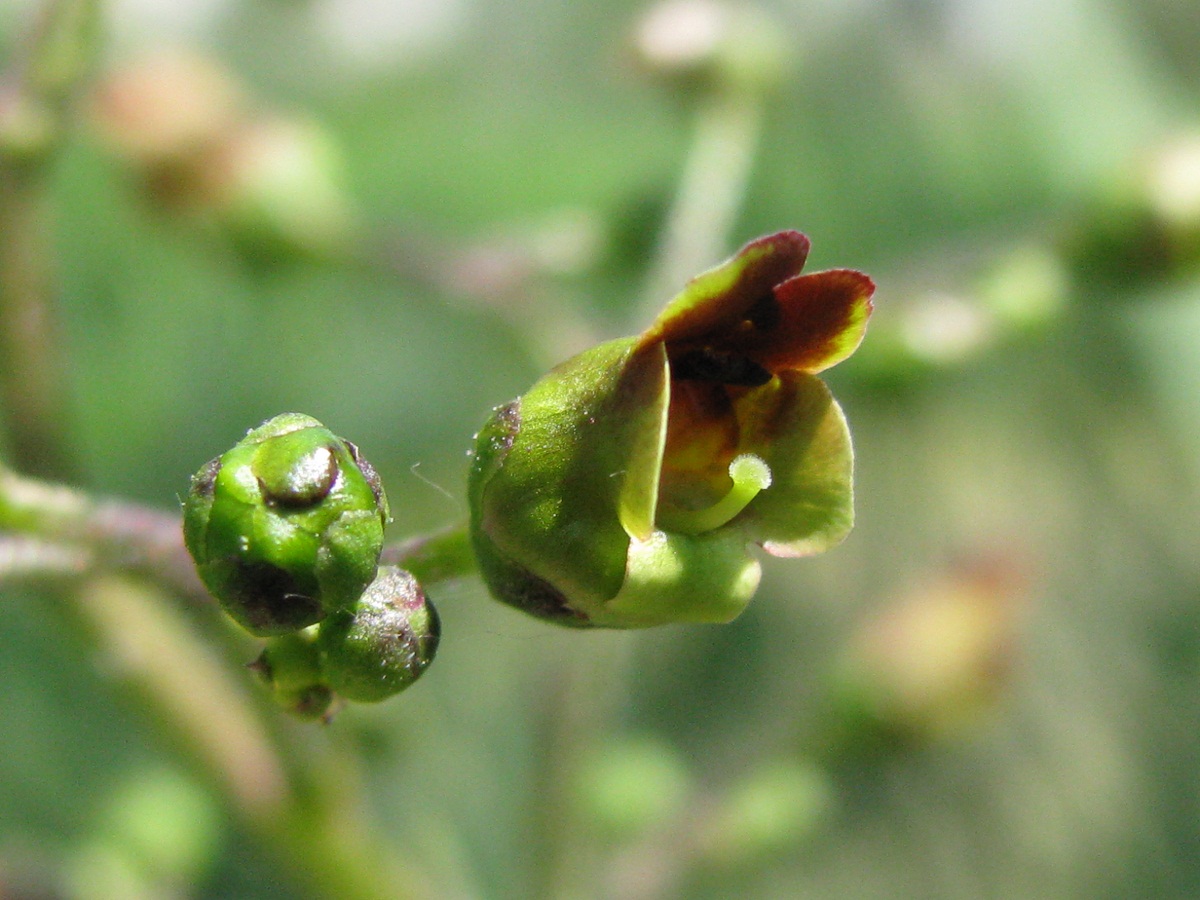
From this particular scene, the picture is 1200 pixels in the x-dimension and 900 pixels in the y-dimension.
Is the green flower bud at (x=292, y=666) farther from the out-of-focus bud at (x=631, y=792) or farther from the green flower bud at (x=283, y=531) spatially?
the out-of-focus bud at (x=631, y=792)

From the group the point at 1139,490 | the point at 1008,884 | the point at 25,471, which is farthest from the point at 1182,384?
the point at 25,471

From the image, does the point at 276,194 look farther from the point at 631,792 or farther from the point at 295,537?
the point at 295,537

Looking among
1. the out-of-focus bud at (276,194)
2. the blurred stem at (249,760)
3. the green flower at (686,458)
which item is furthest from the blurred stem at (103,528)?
the out-of-focus bud at (276,194)

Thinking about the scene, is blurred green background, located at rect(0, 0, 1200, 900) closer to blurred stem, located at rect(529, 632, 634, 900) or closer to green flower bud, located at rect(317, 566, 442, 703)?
blurred stem, located at rect(529, 632, 634, 900)

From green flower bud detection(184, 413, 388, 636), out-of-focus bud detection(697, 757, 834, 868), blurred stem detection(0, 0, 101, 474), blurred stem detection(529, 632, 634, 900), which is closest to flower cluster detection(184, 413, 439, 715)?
green flower bud detection(184, 413, 388, 636)

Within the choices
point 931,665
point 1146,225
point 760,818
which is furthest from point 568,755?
point 1146,225
